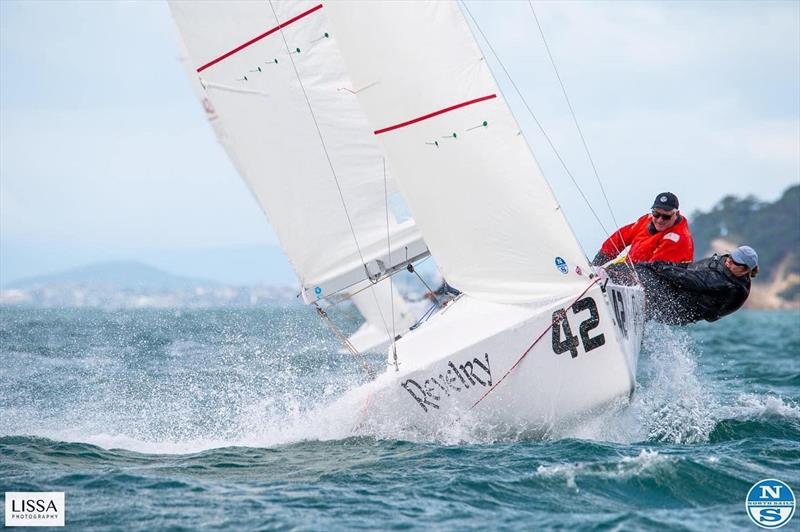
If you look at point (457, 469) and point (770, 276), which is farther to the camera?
point (770, 276)

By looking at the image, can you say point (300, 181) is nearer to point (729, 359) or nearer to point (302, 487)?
point (302, 487)

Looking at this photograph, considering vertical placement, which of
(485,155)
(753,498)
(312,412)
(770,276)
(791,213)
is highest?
(791,213)

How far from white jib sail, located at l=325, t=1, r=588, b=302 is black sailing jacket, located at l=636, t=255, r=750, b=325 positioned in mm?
929

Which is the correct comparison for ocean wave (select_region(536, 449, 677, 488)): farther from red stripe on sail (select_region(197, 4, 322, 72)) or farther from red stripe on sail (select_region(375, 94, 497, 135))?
red stripe on sail (select_region(197, 4, 322, 72))

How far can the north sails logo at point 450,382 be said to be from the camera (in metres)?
6.62

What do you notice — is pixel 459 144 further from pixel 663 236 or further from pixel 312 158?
pixel 312 158

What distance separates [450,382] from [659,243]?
1913 mm

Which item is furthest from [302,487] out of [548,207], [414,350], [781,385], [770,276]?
[770,276]

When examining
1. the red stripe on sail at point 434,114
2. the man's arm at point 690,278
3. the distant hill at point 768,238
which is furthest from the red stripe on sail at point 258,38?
the distant hill at point 768,238

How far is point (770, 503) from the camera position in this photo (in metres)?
5.27

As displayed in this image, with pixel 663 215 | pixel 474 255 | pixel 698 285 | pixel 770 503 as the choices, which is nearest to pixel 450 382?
pixel 474 255

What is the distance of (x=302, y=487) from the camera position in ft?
18.8

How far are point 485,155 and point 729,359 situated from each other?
959 cm

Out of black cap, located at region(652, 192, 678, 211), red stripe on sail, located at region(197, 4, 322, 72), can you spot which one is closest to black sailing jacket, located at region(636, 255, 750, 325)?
black cap, located at region(652, 192, 678, 211)
